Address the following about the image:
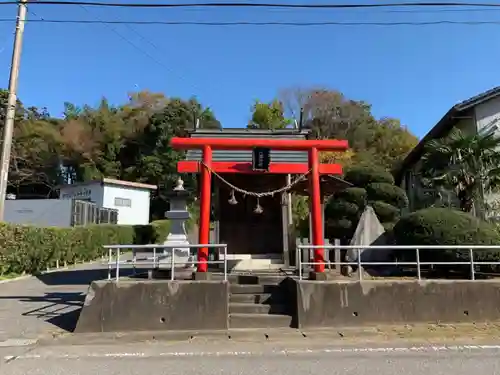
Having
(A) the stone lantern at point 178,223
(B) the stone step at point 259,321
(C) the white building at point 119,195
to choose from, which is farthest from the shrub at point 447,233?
(C) the white building at point 119,195

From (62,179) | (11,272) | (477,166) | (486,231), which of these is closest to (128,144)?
(62,179)

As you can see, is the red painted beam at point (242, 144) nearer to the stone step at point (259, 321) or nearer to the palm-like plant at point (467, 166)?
the stone step at point (259, 321)

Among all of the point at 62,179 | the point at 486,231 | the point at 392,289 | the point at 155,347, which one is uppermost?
the point at 62,179

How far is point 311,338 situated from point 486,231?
6.06 metres

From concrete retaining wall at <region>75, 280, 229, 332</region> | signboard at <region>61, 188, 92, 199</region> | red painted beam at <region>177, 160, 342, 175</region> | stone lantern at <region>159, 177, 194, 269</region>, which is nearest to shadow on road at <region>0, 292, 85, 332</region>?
concrete retaining wall at <region>75, 280, 229, 332</region>

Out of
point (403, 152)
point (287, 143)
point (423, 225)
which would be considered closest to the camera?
point (287, 143)

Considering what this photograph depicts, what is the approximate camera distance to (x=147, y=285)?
8.20 metres

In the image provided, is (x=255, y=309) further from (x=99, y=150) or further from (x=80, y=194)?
(x=99, y=150)

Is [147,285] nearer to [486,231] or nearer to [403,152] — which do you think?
[486,231]

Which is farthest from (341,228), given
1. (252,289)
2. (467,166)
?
(252,289)

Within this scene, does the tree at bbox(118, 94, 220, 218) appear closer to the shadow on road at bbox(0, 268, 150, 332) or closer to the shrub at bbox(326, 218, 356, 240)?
the shrub at bbox(326, 218, 356, 240)

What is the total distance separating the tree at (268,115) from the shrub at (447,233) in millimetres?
30905

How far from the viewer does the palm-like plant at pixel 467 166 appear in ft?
49.4

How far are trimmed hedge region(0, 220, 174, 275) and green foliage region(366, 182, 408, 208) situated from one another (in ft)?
45.8
